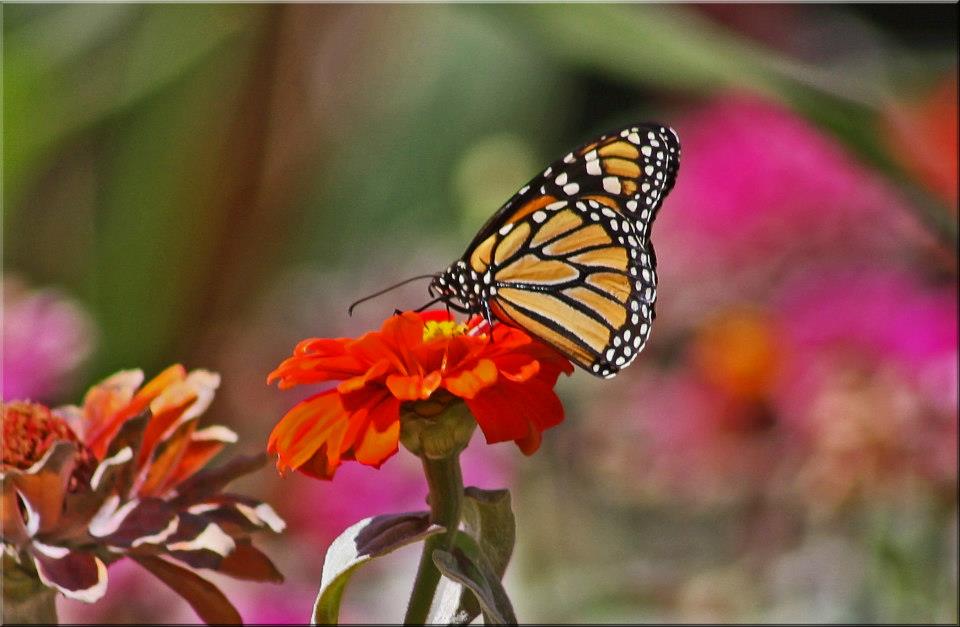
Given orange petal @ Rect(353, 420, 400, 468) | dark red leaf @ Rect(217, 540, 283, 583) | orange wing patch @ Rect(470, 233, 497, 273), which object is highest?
orange wing patch @ Rect(470, 233, 497, 273)

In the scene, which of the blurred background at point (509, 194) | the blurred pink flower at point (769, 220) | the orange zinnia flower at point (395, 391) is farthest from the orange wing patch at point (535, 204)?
the blurred pink flower at point (769, 220)

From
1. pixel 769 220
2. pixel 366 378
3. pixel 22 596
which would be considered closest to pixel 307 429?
pixel 366 378

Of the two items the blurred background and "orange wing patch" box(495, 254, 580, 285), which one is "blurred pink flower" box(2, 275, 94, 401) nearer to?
the blurred background

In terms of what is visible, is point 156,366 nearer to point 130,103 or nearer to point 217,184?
point 217,184

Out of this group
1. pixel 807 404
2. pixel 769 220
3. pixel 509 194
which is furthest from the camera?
pixel 509 194

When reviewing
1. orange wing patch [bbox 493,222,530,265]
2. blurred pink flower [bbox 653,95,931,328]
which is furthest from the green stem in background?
blurred pink flower [bbox 653,95,931,328]

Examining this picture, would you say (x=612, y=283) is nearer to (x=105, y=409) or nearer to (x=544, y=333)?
(x=544, y=333)

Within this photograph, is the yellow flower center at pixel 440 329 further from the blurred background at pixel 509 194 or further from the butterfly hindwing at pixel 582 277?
the blurred background at pixel 509 194
